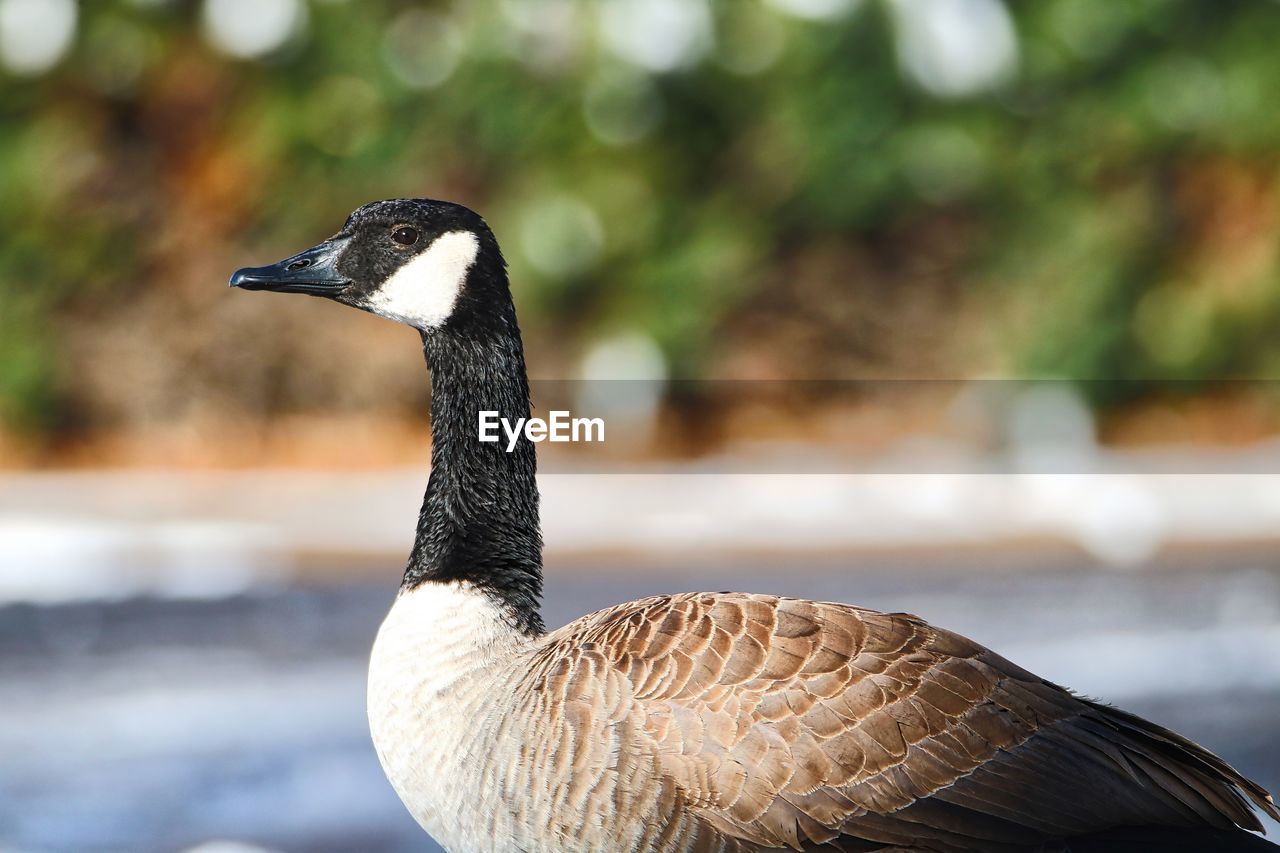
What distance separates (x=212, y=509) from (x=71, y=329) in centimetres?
234

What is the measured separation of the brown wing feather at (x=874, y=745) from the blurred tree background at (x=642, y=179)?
6650mm

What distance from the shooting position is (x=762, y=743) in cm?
188

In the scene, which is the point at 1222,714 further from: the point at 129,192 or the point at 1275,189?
the point at 129,192

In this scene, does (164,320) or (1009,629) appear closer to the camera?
(1009,629)

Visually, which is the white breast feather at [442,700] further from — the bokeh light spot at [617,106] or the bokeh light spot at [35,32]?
the bokeh light spot at [35,32]

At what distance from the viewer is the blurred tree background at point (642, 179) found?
8680 mm

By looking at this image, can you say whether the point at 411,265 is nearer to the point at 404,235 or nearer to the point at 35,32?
the point at 404,235

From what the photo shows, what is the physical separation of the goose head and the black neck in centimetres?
4

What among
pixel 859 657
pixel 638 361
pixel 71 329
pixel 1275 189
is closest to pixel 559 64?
pixel 638 361

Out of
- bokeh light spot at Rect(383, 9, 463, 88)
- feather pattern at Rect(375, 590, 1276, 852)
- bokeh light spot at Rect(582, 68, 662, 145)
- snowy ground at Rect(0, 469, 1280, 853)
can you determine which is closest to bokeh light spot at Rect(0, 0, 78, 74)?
bokeh light spot at Rect(383, 9, 463, 88)

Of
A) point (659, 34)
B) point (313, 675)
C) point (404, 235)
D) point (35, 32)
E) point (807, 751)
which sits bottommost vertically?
point (807, 751)

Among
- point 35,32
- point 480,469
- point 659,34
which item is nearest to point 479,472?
point 480,469

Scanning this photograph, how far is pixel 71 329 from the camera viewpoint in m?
8.78

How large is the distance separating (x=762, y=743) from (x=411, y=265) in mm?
1021
